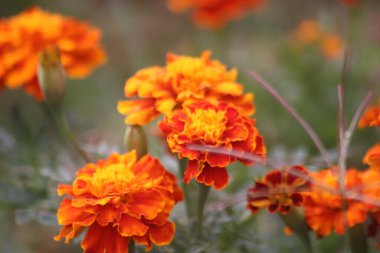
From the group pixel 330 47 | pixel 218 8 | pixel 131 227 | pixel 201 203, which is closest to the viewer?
pixel 131 227

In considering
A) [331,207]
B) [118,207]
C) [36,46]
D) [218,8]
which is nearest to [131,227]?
[118,207]

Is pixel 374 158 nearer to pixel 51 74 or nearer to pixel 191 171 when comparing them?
pixel 191 171

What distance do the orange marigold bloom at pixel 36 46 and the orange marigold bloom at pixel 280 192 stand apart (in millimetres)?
391

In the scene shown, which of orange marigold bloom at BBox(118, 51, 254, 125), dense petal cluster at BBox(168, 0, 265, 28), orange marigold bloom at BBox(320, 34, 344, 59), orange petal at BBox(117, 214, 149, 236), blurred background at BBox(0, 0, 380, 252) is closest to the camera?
orange petal at BBox(117, 214, 149, 236)

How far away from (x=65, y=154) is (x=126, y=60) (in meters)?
1.20

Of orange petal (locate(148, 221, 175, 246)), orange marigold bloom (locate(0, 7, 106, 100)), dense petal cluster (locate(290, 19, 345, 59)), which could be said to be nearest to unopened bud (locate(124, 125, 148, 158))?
orange petal (locate(148, 221, 175, 246))

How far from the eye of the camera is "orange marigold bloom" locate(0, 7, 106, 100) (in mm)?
922

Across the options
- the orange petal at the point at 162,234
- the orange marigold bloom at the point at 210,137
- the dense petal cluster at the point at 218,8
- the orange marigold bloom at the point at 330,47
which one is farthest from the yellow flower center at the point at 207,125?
the orange marigold bloom at the point at 330,47

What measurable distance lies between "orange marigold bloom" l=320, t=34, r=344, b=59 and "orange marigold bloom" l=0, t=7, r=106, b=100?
78 centimetres

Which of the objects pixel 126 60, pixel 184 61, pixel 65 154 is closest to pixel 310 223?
pixel 184 61

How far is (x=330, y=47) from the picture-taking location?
5.30 feet

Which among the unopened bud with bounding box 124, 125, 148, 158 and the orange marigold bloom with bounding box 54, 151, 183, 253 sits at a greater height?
the unopened bud with bounding box 124, 125, 148, 158

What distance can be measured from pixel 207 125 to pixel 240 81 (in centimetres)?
93

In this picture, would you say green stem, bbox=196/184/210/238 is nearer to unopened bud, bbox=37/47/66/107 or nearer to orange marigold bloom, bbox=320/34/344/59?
unopened bud, bbox=37/47/66/107
